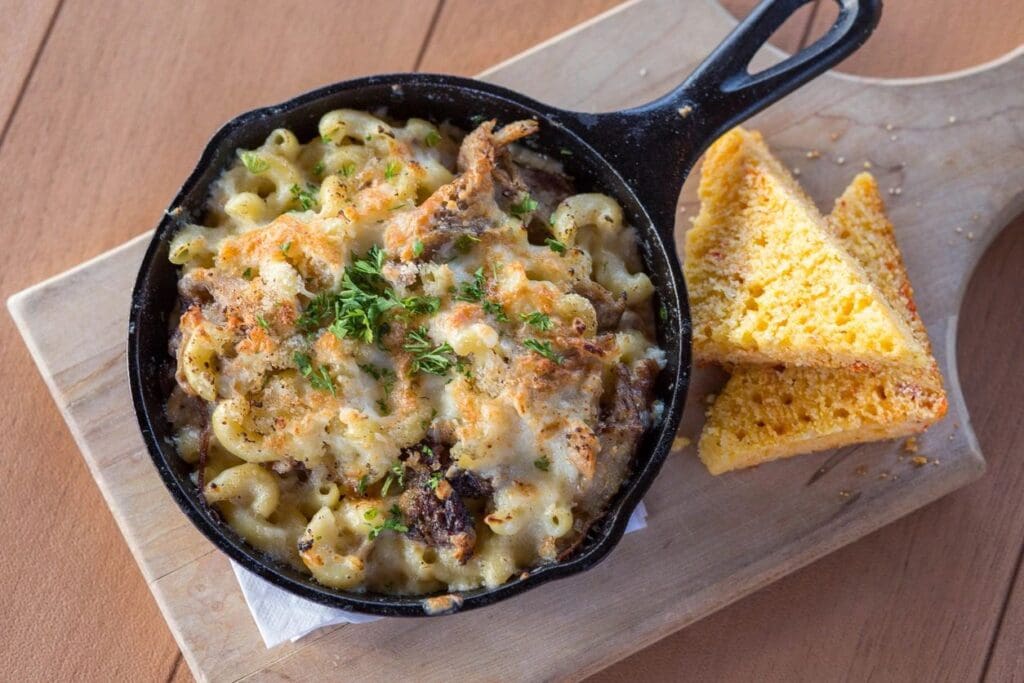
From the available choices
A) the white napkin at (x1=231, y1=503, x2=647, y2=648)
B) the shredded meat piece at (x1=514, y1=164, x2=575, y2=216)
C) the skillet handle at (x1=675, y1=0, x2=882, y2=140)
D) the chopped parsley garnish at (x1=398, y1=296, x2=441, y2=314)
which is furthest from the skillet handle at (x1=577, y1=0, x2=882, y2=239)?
the white napkin at (x1=231, y1=503, x2=647, y2=648)

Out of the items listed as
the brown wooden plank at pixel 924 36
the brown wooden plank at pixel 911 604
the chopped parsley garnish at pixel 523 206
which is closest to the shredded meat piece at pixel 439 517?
the chopped parsley garnish at pixel 523 206

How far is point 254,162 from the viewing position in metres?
2.53

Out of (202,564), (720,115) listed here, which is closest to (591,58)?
(720,115)

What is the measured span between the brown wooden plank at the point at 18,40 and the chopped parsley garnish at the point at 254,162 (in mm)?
1175

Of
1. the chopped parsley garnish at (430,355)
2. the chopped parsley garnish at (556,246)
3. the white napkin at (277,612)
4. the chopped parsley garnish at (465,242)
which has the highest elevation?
the chopped parsley garnish at (465,242)

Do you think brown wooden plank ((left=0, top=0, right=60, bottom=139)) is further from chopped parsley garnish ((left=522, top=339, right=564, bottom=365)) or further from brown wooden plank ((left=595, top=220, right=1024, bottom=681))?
brown wooden plank ((left=595, top=220, right=1024, bottom=681))

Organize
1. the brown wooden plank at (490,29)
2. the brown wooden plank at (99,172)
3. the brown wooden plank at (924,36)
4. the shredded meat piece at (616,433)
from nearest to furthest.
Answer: the shredded meat piece at (616,433) → the brown wooden plank at (99,172) → the brown wooden plank at (490,29) → the brown wooden plank at (924,36)

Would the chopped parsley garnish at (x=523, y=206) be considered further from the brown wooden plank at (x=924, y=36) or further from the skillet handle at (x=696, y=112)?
the brown wooden plank at (x=924, y=36)

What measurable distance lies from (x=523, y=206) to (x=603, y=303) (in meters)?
0.32

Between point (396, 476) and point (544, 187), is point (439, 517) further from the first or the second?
point (544, 187)

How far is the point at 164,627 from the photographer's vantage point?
3012mm

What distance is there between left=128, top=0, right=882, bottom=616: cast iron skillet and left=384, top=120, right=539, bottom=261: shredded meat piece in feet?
0.88

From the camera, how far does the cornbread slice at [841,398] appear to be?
2.82 metres

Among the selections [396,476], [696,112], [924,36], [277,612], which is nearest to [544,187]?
[696,112]
